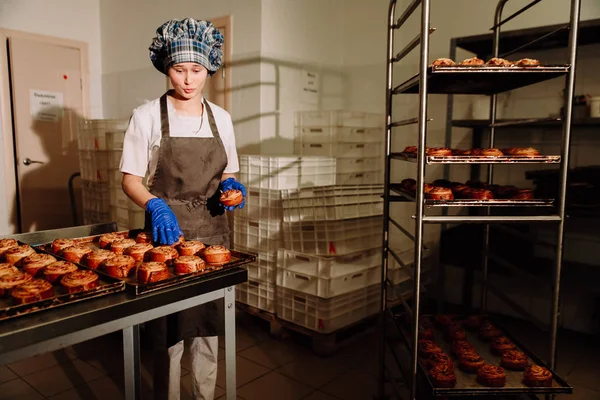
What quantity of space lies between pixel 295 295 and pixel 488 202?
5.31 feet

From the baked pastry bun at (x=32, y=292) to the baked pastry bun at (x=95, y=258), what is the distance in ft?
0.81

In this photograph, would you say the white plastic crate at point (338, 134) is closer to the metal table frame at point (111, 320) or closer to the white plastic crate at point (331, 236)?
the white plastic crate at point (331, 236)

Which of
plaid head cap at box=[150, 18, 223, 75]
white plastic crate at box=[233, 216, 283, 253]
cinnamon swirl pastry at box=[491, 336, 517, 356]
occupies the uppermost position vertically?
plaid head cap at box=[150, 18, 223, 75]

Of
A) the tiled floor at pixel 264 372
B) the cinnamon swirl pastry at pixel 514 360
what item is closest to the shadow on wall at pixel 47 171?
the tiled floor at pixel 264 372

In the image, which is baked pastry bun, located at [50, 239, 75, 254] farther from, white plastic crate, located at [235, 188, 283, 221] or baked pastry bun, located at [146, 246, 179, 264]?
white plastic crate, located at [235, 188, 283, 221]

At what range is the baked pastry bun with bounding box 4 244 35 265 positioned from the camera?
1616mm

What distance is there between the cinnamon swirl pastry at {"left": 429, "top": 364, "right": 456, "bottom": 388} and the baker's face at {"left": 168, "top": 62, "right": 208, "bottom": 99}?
64.3 inches

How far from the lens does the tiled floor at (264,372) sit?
2.60 m

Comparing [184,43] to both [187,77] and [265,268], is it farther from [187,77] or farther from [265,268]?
[265,268]

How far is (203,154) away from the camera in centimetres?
222

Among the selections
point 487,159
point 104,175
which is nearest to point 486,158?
point 487,159

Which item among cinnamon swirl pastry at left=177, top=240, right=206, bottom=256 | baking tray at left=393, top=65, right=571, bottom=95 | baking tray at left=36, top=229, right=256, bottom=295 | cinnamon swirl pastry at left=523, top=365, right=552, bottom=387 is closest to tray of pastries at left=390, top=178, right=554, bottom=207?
baking tray at left=393, top=65, right=571, bottom=95

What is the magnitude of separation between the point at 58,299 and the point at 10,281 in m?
0.22

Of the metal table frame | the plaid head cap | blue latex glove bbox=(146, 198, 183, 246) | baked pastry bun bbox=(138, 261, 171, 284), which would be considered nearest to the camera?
the metal table frame
